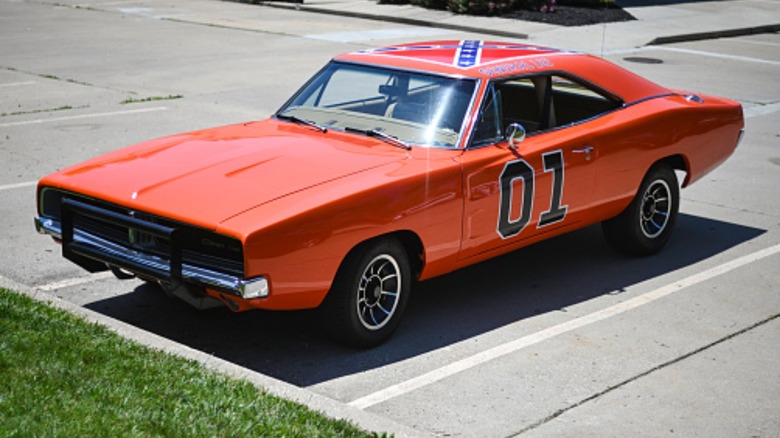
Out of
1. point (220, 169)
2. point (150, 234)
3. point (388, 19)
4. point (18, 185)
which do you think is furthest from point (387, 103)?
point (388, 19)

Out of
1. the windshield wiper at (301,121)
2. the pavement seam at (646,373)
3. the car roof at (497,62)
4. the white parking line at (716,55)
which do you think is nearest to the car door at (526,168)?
the car roof at (497,62)

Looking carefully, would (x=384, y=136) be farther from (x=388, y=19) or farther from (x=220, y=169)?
(x=388, y=19)

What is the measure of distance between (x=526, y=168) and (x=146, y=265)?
2.45m

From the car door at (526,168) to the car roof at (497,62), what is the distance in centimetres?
11

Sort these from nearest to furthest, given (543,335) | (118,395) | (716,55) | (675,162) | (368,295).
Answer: (118,395), (368,295), (543,335), (675,162), (716,55)

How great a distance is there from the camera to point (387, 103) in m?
7.22

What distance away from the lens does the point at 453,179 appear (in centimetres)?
651

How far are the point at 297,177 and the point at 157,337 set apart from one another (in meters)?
1.15

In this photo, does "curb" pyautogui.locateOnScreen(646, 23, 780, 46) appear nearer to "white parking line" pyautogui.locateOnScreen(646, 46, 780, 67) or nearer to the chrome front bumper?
"white parking line" pyautogui.locateOnScreen(646, 46, 780, 67)

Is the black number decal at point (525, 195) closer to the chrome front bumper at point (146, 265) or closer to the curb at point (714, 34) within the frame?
the chrome front bumper at point (146, 265)

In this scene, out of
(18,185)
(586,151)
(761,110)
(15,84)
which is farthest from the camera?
(15,84)

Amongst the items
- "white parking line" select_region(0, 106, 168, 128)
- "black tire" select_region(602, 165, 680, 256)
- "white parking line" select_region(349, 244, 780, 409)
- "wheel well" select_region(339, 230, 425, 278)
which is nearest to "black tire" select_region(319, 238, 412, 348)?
"wheel well" select_region(339, 230, 425, 278)

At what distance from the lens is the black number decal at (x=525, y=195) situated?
6.84 metres

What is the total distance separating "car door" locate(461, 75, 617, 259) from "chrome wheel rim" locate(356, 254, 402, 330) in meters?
0.56
